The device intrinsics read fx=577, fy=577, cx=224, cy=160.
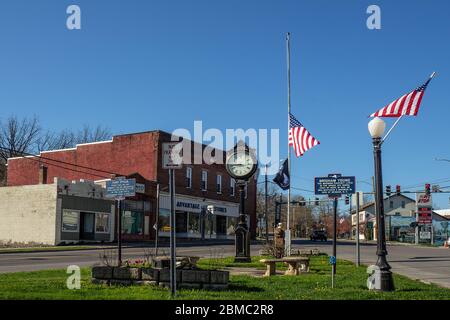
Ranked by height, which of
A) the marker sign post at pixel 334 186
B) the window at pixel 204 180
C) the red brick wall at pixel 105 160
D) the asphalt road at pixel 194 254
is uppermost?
the red brick wall at pixel 105 160

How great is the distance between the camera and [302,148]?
23.3 metres

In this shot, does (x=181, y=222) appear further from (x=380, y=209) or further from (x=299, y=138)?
(x=380, y=209)

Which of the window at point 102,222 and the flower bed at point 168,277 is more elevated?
the window at point 102,222

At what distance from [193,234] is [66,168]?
14782mm

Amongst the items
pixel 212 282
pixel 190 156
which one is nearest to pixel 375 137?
pixel 212 282

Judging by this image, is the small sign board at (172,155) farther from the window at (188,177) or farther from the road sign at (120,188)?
the window at (188,177)

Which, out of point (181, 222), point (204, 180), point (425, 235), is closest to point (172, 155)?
point (181, 222)

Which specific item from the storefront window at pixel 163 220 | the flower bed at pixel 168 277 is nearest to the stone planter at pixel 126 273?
the flower bed at pixel 168 277

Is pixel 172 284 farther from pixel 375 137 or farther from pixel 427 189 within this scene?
pixel 427 189

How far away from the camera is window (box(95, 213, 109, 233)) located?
47406mm

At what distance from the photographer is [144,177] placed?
5500 cm

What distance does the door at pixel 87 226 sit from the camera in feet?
152

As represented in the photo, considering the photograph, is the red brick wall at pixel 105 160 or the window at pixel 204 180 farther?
the window at pixel 204 180

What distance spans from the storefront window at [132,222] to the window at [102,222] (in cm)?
151
